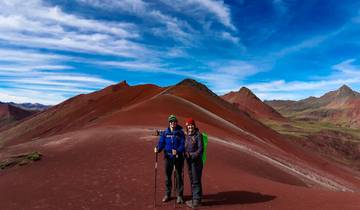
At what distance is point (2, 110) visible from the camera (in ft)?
598

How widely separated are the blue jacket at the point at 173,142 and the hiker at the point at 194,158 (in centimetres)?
16

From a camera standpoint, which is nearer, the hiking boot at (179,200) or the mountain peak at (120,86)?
the hiking boot at (179,200)

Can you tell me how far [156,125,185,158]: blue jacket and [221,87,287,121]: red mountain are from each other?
127546 millimetres

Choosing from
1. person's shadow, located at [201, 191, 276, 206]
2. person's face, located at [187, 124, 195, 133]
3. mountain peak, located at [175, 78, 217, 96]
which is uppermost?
mountain peak, located at [175, 78, 217, 96]

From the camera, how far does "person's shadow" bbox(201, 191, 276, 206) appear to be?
988 centimetres

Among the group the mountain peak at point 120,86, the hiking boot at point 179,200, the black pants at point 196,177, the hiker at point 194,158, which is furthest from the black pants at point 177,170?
the mountain peak at point 120,86

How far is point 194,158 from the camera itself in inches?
366

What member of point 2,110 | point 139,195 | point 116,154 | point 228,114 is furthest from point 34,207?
point 2,110

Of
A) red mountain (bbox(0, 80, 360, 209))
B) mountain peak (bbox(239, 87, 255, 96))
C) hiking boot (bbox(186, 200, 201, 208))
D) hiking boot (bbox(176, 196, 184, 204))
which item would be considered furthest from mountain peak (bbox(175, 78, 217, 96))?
mountain peak (bbox(239, 87, 255, 96))

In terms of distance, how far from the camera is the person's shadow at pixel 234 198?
32.4 feet

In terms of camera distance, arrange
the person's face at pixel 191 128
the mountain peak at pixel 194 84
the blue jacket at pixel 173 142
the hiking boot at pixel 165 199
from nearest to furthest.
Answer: the person's face at pixel 191 128 → the blue jacket at pixel 173 142 → the hiking boot at pixel 165 199 → the mountain peak at pixel 194 84

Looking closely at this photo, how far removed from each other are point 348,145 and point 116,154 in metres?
96.5

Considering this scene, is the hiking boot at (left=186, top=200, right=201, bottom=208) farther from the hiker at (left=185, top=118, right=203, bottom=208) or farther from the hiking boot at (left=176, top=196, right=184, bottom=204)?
the hiking boot at (left=176, top=196, right=184, bottom=204)

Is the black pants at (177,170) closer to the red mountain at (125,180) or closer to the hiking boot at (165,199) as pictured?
the hiking boot at (165,199)
